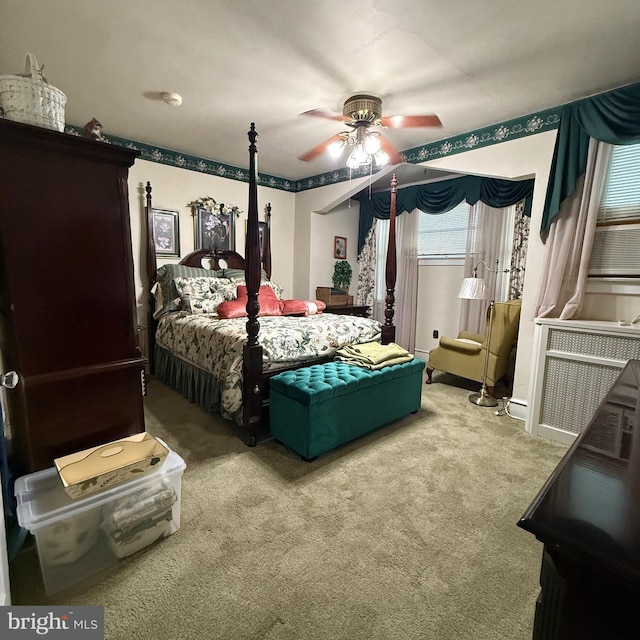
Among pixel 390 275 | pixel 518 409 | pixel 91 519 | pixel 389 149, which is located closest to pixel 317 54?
pixel 389 149

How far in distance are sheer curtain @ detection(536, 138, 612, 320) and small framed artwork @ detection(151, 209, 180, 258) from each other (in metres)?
3.71

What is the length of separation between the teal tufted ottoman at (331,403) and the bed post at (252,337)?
4.7 inches

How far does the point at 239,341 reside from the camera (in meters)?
2.46

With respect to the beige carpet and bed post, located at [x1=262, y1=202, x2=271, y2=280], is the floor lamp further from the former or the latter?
bed post, located at [x1=262, y1=202, x2=271, y2=280]

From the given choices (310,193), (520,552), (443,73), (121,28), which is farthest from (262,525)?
(310,193)

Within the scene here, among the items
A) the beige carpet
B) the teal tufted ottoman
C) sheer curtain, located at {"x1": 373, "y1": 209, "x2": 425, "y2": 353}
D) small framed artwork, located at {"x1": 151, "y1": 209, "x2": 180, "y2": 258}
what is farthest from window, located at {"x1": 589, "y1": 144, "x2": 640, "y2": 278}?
small framed artwork, located at {"x1": 151, "y1": 209, "x2": 180, "y2": 258}

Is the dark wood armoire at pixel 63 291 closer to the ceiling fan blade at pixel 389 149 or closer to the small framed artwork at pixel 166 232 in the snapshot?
the ceiling fan blade at pixel 389 149

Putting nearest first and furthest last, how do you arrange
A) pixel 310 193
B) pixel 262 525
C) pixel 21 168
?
pixel 21 168, pixel 262 525, pixel 310 193

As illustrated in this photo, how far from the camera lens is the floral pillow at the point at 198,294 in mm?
3475

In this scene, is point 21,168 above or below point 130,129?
below

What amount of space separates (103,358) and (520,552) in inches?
77.8

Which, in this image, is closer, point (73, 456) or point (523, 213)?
point (73, 456)

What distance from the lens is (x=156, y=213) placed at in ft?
12.3

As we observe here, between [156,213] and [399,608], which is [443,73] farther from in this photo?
[156,213]
